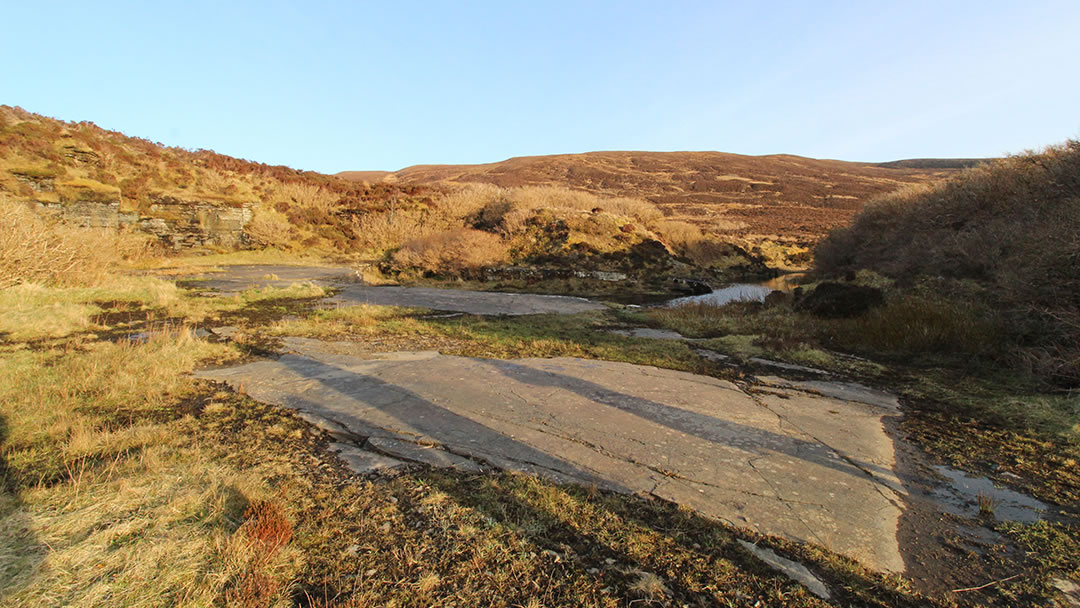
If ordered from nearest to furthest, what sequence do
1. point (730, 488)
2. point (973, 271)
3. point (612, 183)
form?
1. point (730, 488)
2. point (973, 271)
3. point (612, 183)

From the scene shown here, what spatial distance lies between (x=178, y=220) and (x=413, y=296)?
17972mm

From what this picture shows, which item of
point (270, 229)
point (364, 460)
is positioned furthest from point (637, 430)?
point (270, 229)

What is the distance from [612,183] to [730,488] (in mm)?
53755

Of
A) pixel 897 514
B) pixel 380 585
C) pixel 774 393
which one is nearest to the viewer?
pixel 380 585

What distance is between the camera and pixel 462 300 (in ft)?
41.5

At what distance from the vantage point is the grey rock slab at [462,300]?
11.2m

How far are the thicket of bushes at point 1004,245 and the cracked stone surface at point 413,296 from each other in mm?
7470

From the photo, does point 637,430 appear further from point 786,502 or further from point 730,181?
point 730,181

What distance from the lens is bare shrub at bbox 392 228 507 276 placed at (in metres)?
17.6

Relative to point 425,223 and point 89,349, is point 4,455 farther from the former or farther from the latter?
point 425,223

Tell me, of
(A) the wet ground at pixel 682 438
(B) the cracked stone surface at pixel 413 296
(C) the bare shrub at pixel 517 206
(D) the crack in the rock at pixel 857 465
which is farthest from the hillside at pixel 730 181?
(D) the crack in the rock at pixel 857 465

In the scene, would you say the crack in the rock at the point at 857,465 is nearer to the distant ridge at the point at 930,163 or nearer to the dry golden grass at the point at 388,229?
the dry golden grass at the point at 388,229

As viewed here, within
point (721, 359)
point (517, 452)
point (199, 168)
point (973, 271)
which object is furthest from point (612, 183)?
point (517, 452)

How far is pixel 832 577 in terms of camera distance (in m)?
2.17
